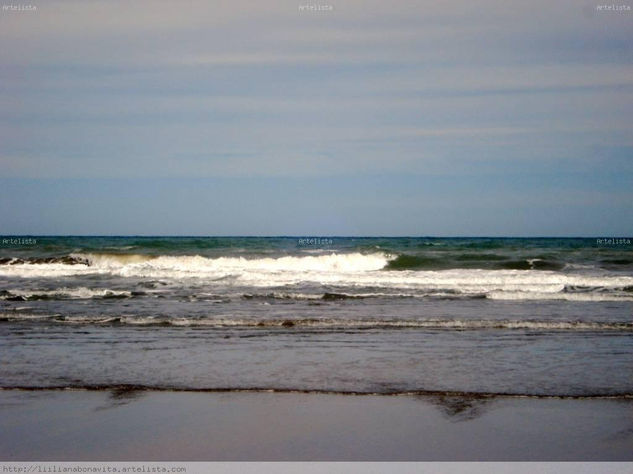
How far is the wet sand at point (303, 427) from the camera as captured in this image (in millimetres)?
4633

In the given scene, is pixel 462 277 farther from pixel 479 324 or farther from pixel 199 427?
pixel 199 427

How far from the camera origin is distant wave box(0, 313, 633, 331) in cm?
1020

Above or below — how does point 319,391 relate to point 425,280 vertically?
below

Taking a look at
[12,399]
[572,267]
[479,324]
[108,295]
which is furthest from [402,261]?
[12,399]

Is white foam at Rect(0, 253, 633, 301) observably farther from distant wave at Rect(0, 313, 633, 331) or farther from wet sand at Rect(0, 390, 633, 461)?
wet sand at Rect(0, 390, 633, 461)

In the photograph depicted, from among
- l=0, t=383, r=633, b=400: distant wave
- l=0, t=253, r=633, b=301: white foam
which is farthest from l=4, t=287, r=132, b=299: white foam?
l=0, t=383, r=633, b=400: distant wave

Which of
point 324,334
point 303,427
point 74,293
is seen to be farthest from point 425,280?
point 303,427

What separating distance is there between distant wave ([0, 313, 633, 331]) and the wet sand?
419 centimetres

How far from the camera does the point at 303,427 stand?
5164 mm

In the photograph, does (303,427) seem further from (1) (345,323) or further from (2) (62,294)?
(2) (62,294)

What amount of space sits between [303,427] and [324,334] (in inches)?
174

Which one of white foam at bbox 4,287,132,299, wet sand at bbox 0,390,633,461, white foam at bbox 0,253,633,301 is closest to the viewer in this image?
wet sand at bbox 0,390,633,461
